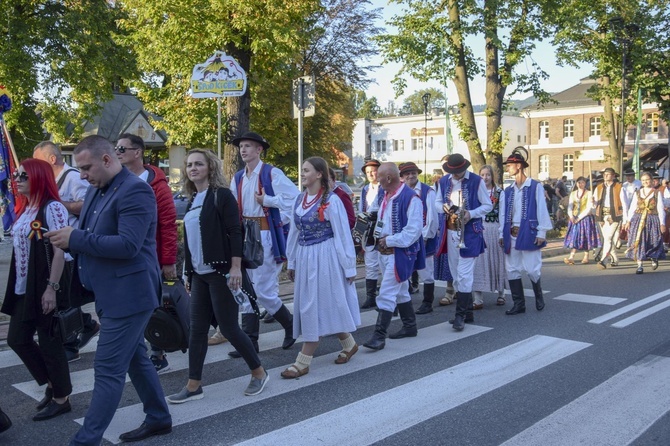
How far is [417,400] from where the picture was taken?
4.79 m

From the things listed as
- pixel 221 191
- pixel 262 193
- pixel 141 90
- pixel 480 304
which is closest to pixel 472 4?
pixel 141 90

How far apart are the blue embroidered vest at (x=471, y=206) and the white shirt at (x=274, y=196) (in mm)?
2277

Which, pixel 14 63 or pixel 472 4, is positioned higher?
pixel 472 4

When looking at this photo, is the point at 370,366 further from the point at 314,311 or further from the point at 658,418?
the point at 658,418

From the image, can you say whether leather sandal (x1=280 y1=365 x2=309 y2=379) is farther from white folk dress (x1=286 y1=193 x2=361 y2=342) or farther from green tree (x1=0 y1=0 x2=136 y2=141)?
green tree (x1=0 y1=0 x2=136 y2=141)

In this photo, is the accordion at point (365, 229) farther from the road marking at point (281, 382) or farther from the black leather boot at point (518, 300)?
the black leather boot at point (518, 300)

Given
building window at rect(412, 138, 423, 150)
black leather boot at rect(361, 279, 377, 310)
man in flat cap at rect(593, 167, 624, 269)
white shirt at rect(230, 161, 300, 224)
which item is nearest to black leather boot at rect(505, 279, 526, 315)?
black leather boot at rect(361, 279, 377, 310)

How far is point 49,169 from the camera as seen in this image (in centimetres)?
443

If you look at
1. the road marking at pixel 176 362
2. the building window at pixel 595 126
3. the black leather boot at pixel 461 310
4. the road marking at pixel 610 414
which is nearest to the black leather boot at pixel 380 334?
the road marking at pixel 176 362

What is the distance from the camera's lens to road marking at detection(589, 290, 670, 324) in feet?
24.9

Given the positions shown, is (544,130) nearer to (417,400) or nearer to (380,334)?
(380,334)

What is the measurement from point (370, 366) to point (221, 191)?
216cm

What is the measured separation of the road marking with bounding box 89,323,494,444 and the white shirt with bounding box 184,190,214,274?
3.23ft

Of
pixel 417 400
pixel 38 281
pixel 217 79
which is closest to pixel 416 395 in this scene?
pixel 417 400
